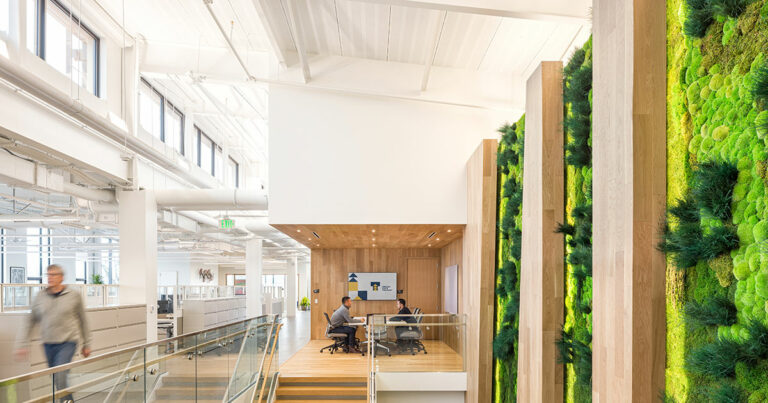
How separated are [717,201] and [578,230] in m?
1.88

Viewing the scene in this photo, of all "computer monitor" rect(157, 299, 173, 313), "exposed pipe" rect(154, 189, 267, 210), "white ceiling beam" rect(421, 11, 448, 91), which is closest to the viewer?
"white ceiling beam" rect(421, 11, 448, 91)

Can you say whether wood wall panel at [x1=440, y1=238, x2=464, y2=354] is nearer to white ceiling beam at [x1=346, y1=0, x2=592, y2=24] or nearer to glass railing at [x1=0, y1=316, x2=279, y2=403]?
glass railing at [x1=0, y1=316, x2=279, y2=403]


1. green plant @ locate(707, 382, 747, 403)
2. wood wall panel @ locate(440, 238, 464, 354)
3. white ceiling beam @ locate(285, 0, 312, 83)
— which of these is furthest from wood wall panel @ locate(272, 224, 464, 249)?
green plant @ locate(707, 382, 747, 403)

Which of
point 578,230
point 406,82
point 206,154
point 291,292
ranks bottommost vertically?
point 291,292

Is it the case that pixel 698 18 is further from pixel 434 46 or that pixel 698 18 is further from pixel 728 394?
pixel 434 46

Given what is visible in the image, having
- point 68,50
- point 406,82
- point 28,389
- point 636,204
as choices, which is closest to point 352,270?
point 406,82

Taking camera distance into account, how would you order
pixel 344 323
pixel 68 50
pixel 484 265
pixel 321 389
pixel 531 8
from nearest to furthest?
pixel 531 8
pixel 484 265
pixel 68 50
pixel 321 389
pixel 344 323

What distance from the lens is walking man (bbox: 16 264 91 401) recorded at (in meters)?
5.11

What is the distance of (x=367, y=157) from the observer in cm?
873

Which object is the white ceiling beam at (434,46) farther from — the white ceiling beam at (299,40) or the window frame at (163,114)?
the window frame at (163,114)

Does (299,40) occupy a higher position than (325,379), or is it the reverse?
(299,40)

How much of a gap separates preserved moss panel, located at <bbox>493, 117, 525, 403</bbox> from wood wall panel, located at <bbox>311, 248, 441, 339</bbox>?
314 inches

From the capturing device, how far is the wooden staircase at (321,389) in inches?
377

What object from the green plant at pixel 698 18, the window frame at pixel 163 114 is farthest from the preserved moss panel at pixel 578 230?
the window frame at pixel 163 114
